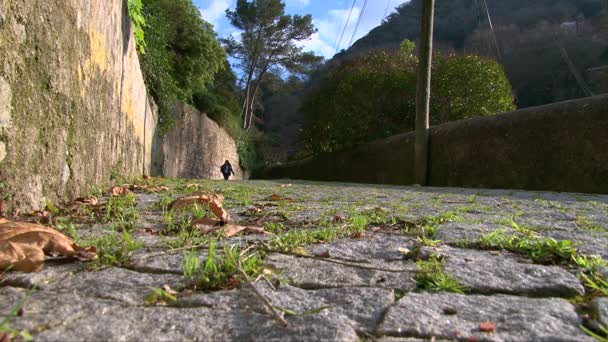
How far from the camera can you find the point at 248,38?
34125 millimetres

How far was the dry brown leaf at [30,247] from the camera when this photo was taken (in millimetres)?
1343

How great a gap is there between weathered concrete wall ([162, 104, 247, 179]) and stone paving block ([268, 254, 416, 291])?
1150 centimetres

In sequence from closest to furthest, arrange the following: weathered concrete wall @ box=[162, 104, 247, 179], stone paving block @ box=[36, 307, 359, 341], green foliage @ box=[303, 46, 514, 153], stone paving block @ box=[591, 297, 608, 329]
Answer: stone paving block @ box=[36, 307, 359, 341], stone paving block @ box=[591, 297, 608, 329], green foliage @ box=[303, 46, 514, 153], weathered concrete wall @ box=[162, 104, 247, 179]

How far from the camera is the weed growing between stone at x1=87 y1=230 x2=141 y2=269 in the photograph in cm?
146

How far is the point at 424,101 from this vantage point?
10.4m

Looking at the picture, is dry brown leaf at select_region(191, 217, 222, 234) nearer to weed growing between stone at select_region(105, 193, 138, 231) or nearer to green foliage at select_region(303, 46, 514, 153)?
weed growing between stone at select_region(105, 193, 138, 231)

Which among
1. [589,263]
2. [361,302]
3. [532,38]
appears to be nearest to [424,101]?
[589,263]

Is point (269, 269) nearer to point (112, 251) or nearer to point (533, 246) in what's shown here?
point (112, 251)

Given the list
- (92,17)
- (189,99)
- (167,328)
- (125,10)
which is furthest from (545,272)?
(189,99)

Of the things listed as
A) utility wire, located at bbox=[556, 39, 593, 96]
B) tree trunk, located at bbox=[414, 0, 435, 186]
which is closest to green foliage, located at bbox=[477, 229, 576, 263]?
tree trunk, located at bbox=[414, 0, 435, 186]

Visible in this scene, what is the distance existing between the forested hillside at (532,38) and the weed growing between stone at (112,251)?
26520 mm

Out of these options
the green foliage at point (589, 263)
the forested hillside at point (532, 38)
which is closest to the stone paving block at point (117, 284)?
the green foliage at point (589, 263)

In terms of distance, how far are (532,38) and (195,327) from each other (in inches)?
1369

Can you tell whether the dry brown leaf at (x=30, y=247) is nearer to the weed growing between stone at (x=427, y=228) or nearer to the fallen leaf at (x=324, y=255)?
the fallen leaf at (x=324, y=255)
